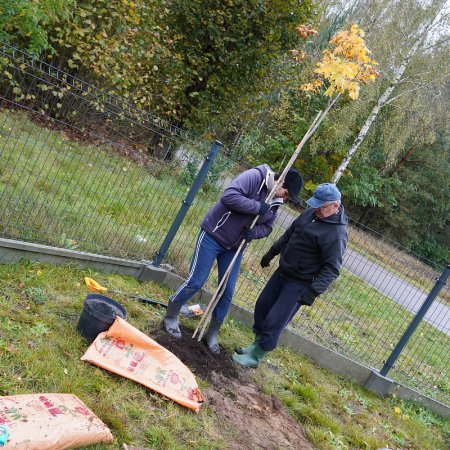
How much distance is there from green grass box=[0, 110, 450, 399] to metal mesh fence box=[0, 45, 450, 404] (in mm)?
12

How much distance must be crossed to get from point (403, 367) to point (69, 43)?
6830mm

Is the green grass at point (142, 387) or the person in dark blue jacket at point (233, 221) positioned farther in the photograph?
the person in dark blue jacket at point (233, 221)

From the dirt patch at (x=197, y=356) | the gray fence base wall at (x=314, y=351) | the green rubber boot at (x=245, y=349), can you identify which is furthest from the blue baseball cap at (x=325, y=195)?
the gray fence base wall at (x=314, y=351)

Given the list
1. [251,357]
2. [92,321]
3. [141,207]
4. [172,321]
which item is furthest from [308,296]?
[141,207]

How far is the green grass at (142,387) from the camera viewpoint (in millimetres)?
2910

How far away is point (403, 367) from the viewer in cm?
621

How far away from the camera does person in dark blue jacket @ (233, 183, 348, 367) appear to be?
4023 mm

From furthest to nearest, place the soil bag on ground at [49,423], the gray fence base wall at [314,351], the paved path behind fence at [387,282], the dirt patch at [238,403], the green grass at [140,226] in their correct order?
the paved path behind fence at [387,282] → the gray fence base wall at [314,351] → the green grass at [140,226] → the dirt patch at [238,403] → the soil bag on ground at [49,423]

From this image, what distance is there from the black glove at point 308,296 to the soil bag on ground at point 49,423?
208cm

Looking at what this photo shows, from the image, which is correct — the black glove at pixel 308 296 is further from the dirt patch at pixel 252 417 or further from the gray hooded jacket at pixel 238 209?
the dirt patch at pixel 252 417

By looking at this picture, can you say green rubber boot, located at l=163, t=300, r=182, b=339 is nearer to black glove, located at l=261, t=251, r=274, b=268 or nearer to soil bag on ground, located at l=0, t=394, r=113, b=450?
black glove, located at l=261, t=251, r=274, b=268

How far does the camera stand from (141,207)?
5004mm

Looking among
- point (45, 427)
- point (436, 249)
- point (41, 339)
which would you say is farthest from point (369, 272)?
point (436, 249)

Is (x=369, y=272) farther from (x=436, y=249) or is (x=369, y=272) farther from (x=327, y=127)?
(x=436, y=249)
